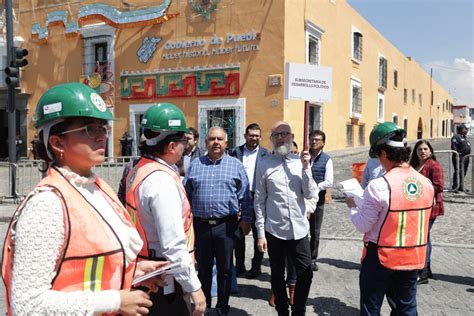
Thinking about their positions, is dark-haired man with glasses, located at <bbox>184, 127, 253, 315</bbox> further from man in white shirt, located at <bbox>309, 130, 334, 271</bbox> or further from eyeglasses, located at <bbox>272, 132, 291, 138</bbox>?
man in white shirt, located at <bbox>309, 130, 334, 271</bbox>

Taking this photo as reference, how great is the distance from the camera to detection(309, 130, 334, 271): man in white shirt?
5855 millimetres

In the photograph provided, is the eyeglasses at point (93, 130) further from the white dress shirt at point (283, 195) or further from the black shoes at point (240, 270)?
the black shoes at point (240, 270)

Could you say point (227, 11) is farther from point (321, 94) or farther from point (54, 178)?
point (54, 178)

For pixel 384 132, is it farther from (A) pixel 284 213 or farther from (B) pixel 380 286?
(A) pixel 284 213

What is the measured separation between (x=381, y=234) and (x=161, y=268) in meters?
1.64

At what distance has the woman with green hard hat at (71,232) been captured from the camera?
1.47m

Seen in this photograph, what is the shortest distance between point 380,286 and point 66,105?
2.45 meters

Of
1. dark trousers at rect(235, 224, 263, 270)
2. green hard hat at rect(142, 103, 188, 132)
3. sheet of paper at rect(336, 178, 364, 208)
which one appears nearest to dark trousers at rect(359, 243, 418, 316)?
sheet of paper at rect(336, 178, 364, 208)

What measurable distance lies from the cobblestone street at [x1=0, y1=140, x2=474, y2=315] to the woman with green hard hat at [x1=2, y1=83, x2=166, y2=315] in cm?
295

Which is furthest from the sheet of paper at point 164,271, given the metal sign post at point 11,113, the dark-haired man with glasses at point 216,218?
the metal sign post at point 11,113

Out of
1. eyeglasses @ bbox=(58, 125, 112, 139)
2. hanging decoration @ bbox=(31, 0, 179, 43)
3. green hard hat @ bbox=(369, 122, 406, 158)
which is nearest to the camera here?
eyeglasses @ bbox=(58, 125, 112, 139)

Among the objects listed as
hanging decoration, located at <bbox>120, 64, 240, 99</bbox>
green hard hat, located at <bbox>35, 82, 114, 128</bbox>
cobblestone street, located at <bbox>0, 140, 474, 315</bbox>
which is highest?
hanging decoration, located at <bbox>120, 64, 240, 99</bbox>

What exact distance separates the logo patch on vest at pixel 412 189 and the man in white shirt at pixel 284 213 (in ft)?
3.62

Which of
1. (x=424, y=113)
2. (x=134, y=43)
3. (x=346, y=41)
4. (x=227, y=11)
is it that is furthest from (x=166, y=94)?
(x=424, y=113)
